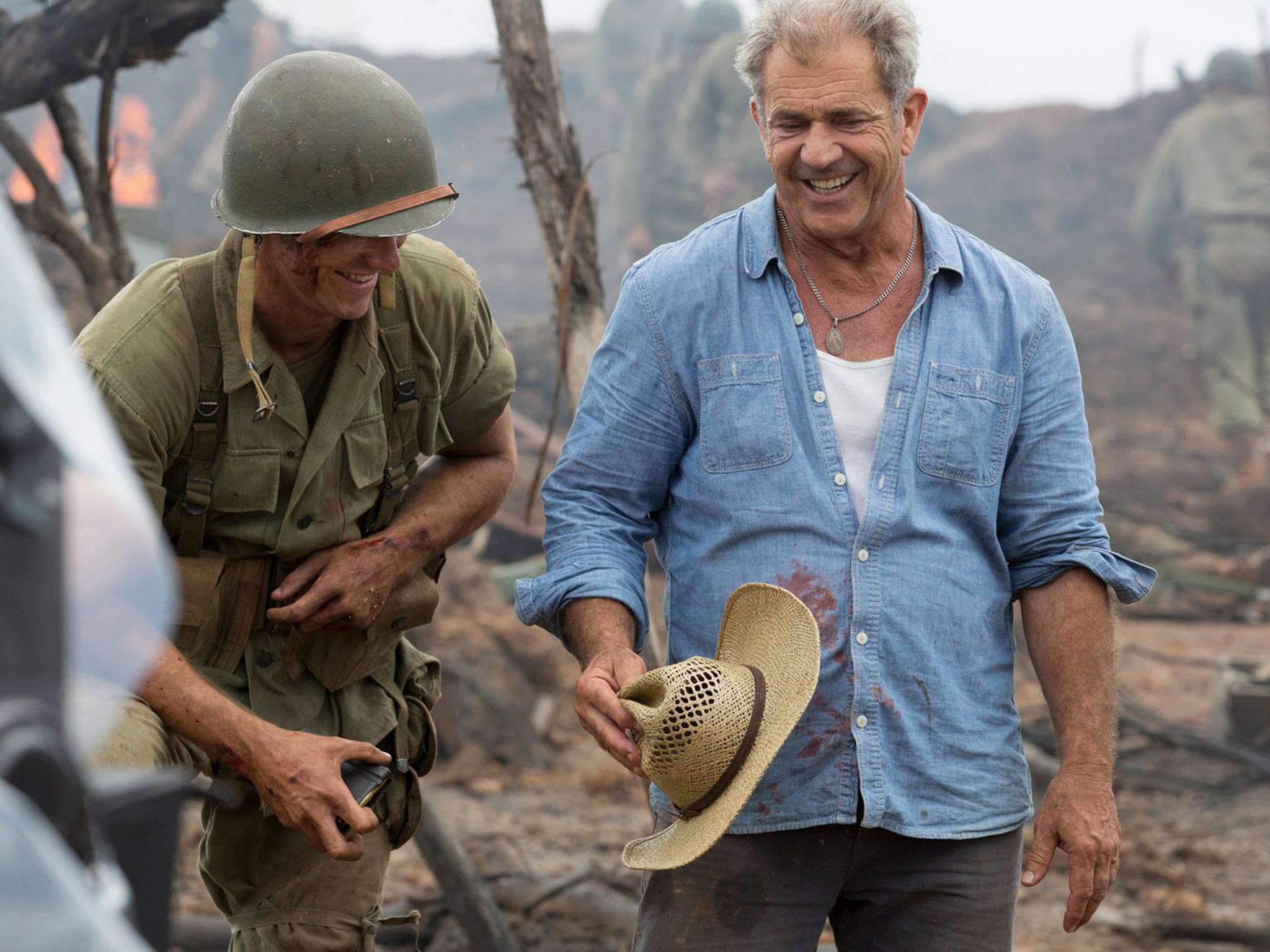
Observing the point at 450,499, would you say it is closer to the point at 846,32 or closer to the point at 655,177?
the point at 846,32

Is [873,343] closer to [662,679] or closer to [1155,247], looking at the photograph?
[662,679]

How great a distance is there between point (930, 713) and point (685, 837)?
55 centimetres

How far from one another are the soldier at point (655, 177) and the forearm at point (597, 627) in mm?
10157

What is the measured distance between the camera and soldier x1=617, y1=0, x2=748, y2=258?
44.1 ft

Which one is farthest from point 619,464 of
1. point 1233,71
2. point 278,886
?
point 1233,71

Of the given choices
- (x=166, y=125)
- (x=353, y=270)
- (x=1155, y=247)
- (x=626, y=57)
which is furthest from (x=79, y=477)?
(x=626, y=57)

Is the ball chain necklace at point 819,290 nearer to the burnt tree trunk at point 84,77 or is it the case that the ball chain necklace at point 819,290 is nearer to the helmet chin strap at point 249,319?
the helmet chin strap at point 249,319

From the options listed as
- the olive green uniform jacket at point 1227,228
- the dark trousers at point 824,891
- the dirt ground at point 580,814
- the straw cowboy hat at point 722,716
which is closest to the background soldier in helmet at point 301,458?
the straw cowboy hat at point 722,716

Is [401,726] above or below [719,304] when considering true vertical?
below

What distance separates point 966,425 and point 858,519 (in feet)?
0.97

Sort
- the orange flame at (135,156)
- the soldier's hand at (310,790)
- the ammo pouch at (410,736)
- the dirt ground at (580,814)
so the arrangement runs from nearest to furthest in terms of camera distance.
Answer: the soldier's hand at (310,790)
the ammo pouch at (410,736)
the dirt ground at (580,814)
the orange flame at (135,156)

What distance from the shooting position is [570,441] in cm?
306

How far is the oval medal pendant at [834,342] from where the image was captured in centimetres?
295

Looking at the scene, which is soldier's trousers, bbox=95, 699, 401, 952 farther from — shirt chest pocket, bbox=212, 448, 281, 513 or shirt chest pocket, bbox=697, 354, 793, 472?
shirt chest pocket, bbox=697, 354, 793, 472
